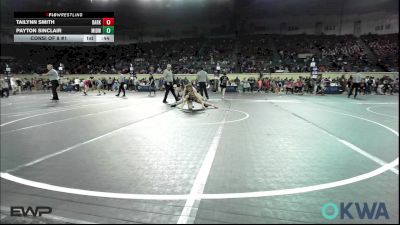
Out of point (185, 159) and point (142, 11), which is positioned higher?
point (142, 11)

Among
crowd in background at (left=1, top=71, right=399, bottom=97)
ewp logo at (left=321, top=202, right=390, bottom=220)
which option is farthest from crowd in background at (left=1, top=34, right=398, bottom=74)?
ewp logo at (left=321, top=202, right=390, bottom=220)

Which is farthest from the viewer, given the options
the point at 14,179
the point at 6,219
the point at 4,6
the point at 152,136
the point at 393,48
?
the point at 393,48

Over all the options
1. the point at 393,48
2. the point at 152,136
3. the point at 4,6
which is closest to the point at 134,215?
the point at 152,136

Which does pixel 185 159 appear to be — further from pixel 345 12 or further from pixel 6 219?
pixel 345 12

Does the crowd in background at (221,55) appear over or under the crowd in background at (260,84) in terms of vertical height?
over

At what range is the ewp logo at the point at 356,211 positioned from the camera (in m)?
2.84

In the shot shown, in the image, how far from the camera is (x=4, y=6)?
21.2 m

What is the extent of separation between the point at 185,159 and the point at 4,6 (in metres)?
21.9
